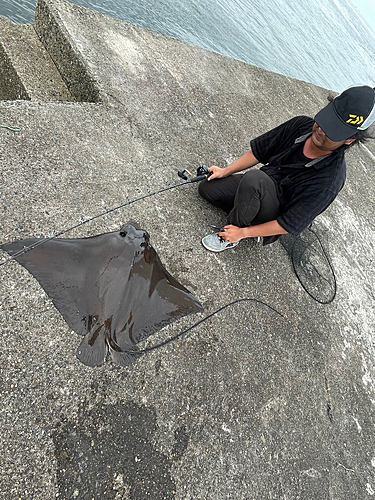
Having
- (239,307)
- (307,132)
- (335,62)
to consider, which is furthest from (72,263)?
(335,62)

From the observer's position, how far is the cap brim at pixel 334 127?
1922 mm

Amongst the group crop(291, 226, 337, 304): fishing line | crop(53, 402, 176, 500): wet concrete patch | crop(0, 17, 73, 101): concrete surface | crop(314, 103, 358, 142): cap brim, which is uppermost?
crop(314, 103, 358, 142): cap brim

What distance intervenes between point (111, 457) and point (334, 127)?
225 cm

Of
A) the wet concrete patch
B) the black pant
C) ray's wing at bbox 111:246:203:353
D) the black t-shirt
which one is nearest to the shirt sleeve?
the black t-shirt

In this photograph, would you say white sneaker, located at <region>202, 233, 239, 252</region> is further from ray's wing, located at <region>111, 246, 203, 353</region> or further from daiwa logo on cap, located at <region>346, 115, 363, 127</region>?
daiwa logo on cap, located at <region>346, 115, 363, 127</region>

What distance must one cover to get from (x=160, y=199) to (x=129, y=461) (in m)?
1.78

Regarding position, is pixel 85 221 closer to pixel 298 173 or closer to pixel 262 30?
pixel 298 173

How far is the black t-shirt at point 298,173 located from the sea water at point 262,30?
5.42 metres

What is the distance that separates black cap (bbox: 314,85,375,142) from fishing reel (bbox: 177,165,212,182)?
1032 mm

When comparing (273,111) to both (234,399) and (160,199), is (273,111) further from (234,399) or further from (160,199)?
(234,399)

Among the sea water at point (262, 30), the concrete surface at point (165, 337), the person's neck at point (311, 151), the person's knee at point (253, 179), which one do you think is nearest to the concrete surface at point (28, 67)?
the concrete surface at point (165, 337)

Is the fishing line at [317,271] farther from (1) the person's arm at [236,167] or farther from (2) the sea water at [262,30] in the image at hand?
(2) the sea water at [262,30]

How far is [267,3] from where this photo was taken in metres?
19.2

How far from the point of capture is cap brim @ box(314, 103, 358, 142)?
192cm
